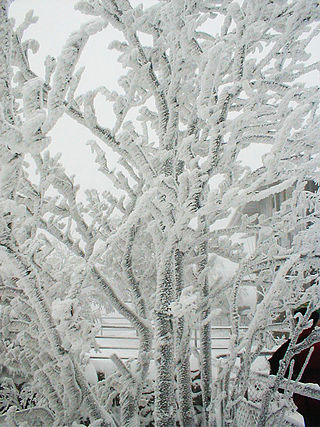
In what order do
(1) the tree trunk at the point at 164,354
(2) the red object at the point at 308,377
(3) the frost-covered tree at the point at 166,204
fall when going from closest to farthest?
(3) the frost-covered tree at the point at 166,204 → (1) the tree trunk at the point at 164,354 → (2) the red object at the point at 308,377

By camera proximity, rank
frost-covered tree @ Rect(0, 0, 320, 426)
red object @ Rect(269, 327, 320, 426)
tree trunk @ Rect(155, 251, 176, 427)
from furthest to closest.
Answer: red object @ Rect(269, 327, 320, 426) < tree trunk @ Rect(155, 251, 176, 427) < frost-covered tree @ Rect(0, 0, 320, 426)

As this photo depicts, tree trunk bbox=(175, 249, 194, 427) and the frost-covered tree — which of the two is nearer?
the frost-covered tree

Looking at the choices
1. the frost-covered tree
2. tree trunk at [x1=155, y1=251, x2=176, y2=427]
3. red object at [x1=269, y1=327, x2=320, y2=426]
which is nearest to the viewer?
the frost-covered tree

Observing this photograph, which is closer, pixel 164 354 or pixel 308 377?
pixel 164 354

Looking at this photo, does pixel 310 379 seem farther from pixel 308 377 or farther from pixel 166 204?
pixel 166 204

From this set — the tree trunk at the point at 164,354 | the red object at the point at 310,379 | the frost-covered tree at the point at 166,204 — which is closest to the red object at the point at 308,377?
the red object at the point at 310,379

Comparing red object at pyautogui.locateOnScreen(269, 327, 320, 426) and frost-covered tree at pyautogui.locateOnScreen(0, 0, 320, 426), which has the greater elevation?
A: frost-covered tree at pyautogui.locateOnScreen(0, 0, 320, 426)

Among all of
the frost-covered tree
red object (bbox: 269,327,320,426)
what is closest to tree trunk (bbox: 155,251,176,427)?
the frost-covered tree

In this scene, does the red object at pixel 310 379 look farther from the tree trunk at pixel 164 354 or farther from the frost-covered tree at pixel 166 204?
the tree trunk at pixel 164 354

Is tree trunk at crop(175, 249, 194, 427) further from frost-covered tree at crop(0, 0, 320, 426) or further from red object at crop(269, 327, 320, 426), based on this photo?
red object at crop(269, 327, 320, 426)

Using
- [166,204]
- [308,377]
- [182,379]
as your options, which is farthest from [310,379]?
[166,204]

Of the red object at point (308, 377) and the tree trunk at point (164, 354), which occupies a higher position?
the tree trunk at point (164, 354)

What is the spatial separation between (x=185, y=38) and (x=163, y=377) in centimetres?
246

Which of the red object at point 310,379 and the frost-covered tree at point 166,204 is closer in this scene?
the frost-covered tree at point 166,204
